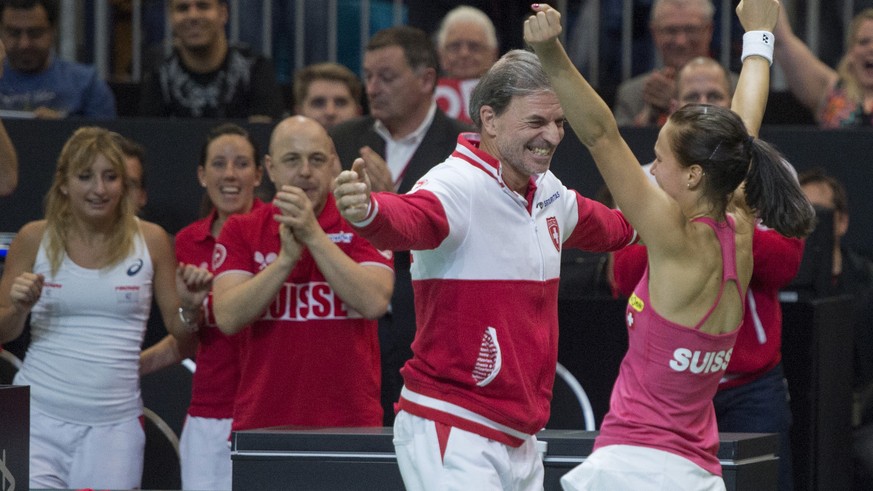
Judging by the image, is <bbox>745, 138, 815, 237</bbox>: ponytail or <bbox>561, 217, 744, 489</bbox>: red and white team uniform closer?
<bbox>561, 217, 744, 489</bbox>: red and white team uniform

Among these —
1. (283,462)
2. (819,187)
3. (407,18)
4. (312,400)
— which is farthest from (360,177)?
(407,18)

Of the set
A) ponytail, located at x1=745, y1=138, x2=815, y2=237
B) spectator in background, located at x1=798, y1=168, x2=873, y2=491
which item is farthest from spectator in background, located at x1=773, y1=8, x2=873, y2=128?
ponytail, located at x1=745, y1=138, x2=815, y2=237

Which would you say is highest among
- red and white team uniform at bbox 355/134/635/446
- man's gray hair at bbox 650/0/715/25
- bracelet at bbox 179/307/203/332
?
man's gray hair at bbox 650/0/715/25

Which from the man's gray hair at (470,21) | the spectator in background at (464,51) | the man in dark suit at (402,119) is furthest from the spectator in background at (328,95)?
the man's gray hair at (470,21)

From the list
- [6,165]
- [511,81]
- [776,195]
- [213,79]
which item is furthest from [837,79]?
[6,165]

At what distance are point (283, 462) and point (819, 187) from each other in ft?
9.27

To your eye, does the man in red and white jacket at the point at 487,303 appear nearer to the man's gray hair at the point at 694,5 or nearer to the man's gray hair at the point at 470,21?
the man's gray hair at the point at 694,5

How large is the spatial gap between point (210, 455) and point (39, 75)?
2755 mm

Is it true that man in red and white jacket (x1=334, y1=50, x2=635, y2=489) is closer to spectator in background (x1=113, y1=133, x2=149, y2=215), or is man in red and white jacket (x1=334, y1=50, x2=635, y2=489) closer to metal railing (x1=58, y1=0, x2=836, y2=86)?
spectator in background (x1=113, y1=133, x2=149, y2=215)

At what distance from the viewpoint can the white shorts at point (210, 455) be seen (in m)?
4.62

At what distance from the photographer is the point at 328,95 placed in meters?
6.06

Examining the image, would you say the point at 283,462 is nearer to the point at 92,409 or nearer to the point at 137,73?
the point at 92,409

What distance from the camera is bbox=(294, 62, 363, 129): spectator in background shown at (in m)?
6.05

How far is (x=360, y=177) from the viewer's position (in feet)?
9.77
